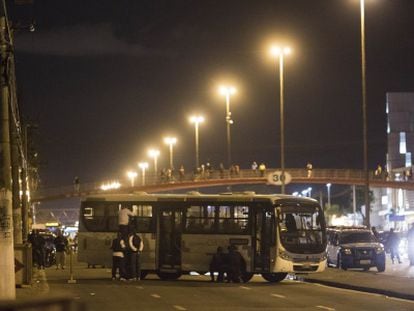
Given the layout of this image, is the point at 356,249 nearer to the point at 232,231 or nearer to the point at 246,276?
the point at 232,231

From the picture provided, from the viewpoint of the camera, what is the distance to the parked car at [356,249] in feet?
130

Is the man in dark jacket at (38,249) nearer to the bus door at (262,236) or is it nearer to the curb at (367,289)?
the bus door at (262,236)

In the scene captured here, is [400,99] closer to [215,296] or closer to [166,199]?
[166,199]

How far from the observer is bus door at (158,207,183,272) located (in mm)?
35375

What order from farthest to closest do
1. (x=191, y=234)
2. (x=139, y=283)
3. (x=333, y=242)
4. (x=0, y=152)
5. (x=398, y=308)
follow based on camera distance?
(x=333, y=242) → (x=191, y=234) → (x=139, y=283) → (x=0, y=152) → (x=398, y=308)

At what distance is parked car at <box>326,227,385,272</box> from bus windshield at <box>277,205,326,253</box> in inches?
206

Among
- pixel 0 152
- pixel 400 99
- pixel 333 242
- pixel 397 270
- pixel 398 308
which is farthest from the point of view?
pixel 400 99

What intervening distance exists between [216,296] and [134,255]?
815cm

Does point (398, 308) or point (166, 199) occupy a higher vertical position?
point (166, 199)

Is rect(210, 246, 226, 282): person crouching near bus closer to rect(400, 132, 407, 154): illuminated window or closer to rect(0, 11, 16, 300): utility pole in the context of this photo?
rect(0, 11, 16, 300): utility pole

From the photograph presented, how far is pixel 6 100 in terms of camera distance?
913 inches

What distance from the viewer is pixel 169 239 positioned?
35625mm

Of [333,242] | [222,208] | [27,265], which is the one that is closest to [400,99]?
[333,242]

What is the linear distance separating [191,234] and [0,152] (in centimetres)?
1223
